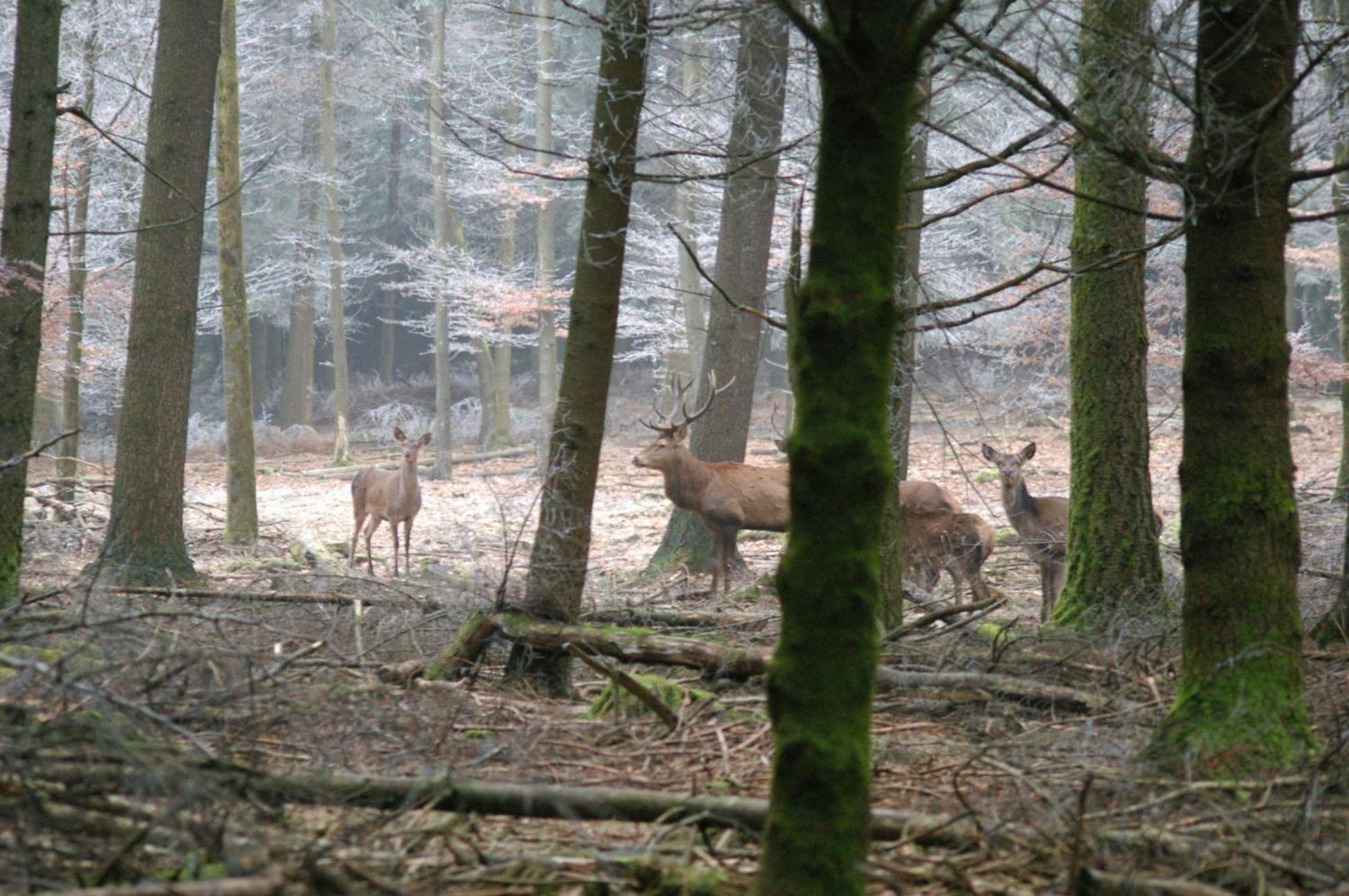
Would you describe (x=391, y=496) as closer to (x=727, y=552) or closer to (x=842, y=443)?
(x=727, y=552)

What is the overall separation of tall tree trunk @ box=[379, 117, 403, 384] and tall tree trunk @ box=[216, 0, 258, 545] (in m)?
23.3

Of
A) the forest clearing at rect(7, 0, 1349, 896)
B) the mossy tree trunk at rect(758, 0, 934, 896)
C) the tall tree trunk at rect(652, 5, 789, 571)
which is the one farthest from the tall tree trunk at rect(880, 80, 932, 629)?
the tall tree trunk at rect(652, 5, 789, 571)

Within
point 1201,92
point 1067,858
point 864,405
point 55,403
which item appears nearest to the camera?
point 864,405

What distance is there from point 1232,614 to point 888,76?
2384 millimetres

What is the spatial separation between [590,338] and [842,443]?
3.24 m

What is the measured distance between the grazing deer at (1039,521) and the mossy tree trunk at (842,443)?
710 centimetres

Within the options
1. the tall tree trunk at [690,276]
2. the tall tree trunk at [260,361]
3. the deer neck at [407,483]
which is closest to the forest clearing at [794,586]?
the deer neck at [407,483]

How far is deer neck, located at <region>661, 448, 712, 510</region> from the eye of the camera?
11.8 meters

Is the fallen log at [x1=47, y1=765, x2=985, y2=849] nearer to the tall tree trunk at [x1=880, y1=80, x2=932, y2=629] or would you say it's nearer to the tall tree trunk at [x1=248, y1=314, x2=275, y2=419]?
the tall tree trunk at [x1=880, y1=80, x2=932, y2=629]

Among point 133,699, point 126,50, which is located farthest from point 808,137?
point 126,50

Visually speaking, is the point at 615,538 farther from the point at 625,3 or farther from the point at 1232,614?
the point at 1232,614

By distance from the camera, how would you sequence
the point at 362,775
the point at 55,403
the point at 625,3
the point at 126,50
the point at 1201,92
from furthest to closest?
1. the point at 55,403
2. the point at 126,50
3. the point at 625,3
4. the point at 1201,92
5. the point at 362,775

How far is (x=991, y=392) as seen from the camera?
32.5 metres

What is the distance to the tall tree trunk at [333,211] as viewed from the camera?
86.6ft
